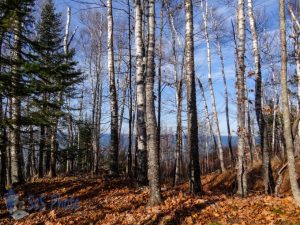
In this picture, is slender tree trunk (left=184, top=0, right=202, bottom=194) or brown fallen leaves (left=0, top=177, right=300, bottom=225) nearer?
brown fallen leaves (left=0, top=177, right=300, bottom=225)

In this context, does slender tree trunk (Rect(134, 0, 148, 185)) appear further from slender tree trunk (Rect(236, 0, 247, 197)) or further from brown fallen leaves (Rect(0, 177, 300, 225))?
slender tree trunk (Rect(236, 0, 247, 197))

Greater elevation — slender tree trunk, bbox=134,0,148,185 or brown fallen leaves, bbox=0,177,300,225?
slender tree trunk, bbox=134,0,148,185

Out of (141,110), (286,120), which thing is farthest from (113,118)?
(286,120)

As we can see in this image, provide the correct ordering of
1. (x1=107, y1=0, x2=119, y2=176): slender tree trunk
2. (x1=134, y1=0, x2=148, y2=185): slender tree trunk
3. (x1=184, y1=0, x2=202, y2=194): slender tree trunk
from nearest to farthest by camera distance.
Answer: (x1=184, y1=0, x2=202, y2=194): slender tree trunk, (x1=134, y1=0, x2=148, y2=185): slender tree trunk, (x1=107, y1=0, x2=119, y2=176): slender tree trunk

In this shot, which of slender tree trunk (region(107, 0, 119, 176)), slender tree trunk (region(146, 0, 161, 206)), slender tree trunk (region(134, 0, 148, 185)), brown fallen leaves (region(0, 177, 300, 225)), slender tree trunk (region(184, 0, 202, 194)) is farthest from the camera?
slender tree trunk (region(107, 0, 119, 176))

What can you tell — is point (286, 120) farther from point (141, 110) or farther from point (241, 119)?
point (141, 110)

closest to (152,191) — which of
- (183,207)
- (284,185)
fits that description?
(183,207)

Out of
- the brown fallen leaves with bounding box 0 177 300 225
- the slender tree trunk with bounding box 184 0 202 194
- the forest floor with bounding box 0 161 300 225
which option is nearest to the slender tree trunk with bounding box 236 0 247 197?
the forest floor with bounding box 0 161 300 225

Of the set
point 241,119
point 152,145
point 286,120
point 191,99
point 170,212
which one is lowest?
point 170,212

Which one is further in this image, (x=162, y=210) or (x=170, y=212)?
(x=162, y=210)

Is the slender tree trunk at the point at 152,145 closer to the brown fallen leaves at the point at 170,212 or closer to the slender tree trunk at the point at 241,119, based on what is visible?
the brown fallen leaves at the point at 170,212

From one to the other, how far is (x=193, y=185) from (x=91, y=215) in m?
3.32

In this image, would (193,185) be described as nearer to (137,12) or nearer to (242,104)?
(242,104)

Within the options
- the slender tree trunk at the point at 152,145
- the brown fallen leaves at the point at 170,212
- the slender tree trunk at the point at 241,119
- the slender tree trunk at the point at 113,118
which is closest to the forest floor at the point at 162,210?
the brown fallen leaves at the point at 170,212
